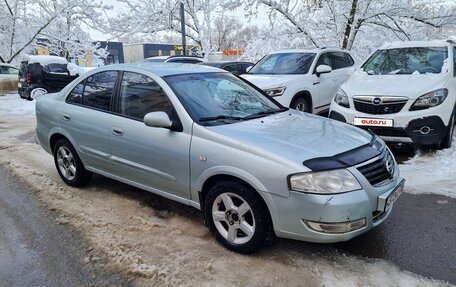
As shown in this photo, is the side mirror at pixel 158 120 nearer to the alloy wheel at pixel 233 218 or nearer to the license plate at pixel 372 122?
the alloy wheel at pixel 233 218

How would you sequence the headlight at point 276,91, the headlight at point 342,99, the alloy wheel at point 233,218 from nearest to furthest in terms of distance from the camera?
the alloy wheel at point 233,218
the headlight at point 342,99
the headlight at point 276,91

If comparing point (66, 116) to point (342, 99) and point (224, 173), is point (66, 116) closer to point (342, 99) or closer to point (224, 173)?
point (224, 173)

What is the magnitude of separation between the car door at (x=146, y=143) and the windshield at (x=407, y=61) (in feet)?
14.8

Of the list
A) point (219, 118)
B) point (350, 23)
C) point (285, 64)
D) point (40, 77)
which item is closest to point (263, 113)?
point (219, 118)

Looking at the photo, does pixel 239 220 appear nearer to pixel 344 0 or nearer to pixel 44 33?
pixel 344 0

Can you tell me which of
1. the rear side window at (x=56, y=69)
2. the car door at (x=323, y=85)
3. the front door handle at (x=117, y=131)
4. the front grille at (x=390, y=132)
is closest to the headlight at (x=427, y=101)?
the front grille at (x=390, y=132)

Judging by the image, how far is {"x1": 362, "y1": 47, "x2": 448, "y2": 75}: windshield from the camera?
6505 millimetres

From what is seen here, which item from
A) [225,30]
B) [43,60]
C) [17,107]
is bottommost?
[17,107]

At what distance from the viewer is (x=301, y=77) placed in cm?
764

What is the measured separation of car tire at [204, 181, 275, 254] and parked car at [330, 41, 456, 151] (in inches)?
132

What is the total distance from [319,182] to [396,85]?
3805mm

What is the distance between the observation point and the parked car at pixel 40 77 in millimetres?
13875

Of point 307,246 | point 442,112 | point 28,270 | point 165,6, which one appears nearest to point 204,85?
point 307,246

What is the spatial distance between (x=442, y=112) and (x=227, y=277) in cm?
424
